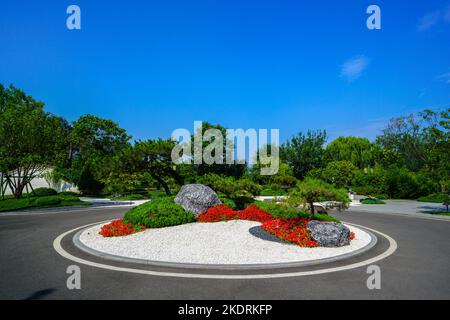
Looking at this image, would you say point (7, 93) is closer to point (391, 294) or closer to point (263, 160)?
point (263, 160)

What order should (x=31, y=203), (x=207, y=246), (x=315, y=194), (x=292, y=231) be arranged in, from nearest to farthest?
(x=207, y=246), (x=292, y=231), (x=315, y=194), (x=31, y=203)

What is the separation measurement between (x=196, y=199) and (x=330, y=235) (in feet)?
25.2

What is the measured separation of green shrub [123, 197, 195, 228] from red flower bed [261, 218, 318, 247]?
4193mm

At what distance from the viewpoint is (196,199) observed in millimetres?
15805

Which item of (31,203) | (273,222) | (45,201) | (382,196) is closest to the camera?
(273,222)

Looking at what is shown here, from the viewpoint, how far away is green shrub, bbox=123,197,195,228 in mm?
13514

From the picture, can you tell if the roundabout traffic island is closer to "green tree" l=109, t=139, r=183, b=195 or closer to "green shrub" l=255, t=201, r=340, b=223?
"green shrub" l=255, t=201, r=340, b=223

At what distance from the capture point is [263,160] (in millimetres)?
50406

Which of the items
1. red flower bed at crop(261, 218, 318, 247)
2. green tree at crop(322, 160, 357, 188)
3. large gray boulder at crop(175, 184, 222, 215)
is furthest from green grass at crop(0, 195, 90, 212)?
green tree at crop(322, 160, 357, 188)

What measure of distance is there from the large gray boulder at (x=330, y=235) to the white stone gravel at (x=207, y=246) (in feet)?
0.98

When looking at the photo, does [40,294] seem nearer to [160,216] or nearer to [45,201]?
[160,216]

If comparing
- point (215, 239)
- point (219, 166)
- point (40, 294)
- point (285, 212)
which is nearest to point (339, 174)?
point (219, 166)

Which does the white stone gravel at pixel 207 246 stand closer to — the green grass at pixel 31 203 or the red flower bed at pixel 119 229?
the red flower bed at pixel 119 229

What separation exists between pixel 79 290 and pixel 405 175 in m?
41.4
